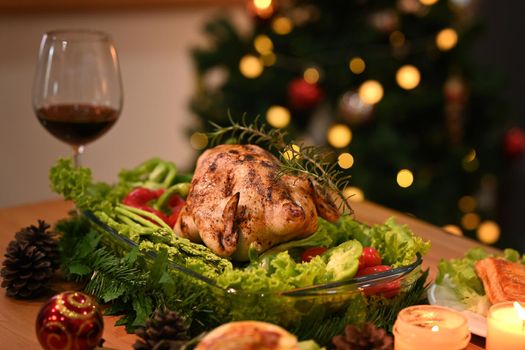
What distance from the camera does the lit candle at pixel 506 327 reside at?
137 centimetres

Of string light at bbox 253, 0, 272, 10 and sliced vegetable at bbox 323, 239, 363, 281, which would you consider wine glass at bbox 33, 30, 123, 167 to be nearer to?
sliced vegetable at bbox 323, 239, 363, 281

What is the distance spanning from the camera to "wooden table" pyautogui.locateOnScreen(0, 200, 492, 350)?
148 cm

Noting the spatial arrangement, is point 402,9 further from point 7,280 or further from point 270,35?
point 7,280

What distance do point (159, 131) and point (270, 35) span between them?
1273 mm

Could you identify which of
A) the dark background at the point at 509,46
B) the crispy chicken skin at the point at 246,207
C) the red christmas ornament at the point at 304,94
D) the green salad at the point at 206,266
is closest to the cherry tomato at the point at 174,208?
the green salad at the point at 206,266

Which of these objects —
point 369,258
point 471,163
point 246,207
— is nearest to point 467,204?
point 471,163

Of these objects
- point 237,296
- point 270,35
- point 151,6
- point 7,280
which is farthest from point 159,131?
point 237,296

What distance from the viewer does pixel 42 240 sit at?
174 centimetres

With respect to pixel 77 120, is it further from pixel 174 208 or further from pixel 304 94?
pixel 304 94

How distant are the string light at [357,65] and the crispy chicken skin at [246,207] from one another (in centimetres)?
170

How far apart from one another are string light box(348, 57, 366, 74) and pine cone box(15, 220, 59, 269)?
71.0 inches

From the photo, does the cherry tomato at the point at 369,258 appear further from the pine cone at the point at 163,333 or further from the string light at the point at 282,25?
the string light at the point at 282,25

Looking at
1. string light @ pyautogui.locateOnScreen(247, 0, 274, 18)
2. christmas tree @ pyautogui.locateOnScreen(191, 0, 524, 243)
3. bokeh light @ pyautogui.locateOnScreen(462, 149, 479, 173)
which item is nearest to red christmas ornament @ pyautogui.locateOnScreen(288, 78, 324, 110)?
christmas tree @ pyautogui.locateOnScreen(191, 0, 524, 243)

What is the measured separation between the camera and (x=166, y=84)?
446 centimetres
